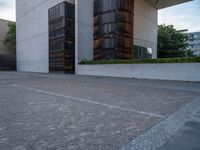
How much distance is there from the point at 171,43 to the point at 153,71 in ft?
55.2

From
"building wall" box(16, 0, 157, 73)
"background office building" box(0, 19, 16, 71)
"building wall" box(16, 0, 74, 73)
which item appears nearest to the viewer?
"building wall" box(16, 0, 157, 73)

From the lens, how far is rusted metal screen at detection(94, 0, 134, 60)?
18.5 m

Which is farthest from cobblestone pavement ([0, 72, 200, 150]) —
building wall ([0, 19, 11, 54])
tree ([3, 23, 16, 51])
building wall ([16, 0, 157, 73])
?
building wall ([0, 19, 11, 54])

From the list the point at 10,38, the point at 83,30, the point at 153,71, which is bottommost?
the point at 153,71

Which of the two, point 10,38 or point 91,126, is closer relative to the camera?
point 91,126

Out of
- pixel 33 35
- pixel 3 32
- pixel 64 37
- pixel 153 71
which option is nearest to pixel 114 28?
pixel 64 37

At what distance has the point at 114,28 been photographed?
1853 cm

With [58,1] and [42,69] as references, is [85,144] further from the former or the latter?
[42,69]

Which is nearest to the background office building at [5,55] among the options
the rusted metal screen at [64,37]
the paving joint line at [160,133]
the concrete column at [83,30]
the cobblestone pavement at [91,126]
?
the rusted metal screen at [64,37]

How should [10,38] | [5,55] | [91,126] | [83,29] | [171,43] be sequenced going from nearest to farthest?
[91,126] → [83,29] → [171,43] → [5,55] → [10,38]

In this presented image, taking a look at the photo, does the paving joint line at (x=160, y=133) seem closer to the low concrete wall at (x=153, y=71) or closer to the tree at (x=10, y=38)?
the low concrete wall at (x=153, y=71)

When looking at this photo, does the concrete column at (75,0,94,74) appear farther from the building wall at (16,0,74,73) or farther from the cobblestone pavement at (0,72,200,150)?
the cobblestone pavement at (0,72,200,150)

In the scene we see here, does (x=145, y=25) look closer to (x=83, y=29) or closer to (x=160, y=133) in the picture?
(x=83, y=29)

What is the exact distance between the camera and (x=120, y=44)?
61.3 ft
